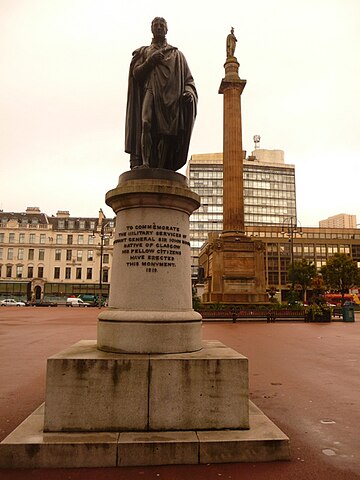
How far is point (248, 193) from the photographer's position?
10075 centimetres

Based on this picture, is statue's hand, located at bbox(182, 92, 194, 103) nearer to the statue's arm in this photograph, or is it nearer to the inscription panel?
the statue's arm

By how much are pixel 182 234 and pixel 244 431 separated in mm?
2607

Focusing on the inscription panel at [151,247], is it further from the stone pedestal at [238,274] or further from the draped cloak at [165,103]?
the stone pedestal at [238,274]

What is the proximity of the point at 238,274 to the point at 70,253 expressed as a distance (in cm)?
5877

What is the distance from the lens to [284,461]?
13.8 feet

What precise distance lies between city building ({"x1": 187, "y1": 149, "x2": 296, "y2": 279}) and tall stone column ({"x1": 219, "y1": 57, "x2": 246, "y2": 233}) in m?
60.0

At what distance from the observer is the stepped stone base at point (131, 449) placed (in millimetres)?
4066

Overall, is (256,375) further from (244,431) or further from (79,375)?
(79,375)

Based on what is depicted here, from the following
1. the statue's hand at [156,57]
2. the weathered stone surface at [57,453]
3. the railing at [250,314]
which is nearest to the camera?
the weathered stone surface at [57,453]

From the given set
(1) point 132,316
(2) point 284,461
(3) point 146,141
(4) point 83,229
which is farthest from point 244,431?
(4) point 83,229

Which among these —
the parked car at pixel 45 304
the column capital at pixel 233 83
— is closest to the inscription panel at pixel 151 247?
the column capital at pixel 233 83

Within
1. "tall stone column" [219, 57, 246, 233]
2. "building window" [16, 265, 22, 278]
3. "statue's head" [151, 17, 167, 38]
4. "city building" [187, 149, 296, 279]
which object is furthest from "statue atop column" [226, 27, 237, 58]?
"building window" [16, 265, 22, 278]

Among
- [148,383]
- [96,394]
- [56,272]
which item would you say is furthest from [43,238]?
[148,383]

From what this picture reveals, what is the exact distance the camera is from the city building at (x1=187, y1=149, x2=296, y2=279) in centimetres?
9650
